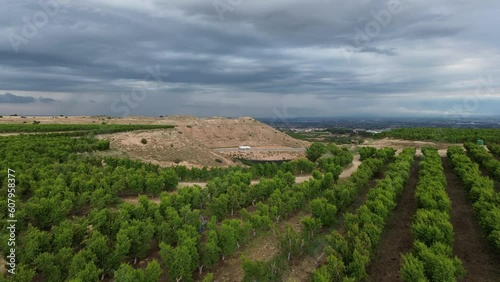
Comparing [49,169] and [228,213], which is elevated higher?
[49,169]

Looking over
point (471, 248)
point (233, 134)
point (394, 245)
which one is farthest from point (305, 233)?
point (233, 134)

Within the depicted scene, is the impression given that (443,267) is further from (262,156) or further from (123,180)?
(262,156)

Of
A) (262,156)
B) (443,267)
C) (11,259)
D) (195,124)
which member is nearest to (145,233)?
(11,259)

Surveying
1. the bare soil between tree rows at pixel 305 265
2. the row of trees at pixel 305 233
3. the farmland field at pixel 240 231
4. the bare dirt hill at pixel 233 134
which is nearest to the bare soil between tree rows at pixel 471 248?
the farmland field at pixel 240 231

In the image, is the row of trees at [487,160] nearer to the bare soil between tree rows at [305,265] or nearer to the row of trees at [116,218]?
the row of trees at [116,218]

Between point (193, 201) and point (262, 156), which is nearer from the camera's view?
point (193, 201)

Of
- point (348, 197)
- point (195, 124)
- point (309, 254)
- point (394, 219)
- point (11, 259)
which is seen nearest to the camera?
point (11, 259)

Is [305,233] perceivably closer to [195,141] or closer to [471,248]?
[471,248]

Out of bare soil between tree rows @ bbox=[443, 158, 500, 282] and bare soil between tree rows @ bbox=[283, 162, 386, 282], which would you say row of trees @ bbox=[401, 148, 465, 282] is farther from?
bare soil between tree rows @ bbox=[283, 162, 386, 282]

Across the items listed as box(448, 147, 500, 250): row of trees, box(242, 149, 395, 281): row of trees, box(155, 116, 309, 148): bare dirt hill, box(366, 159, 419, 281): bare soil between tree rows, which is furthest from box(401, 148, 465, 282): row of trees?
box(155, 116, 309, 148): bare dirt hill
